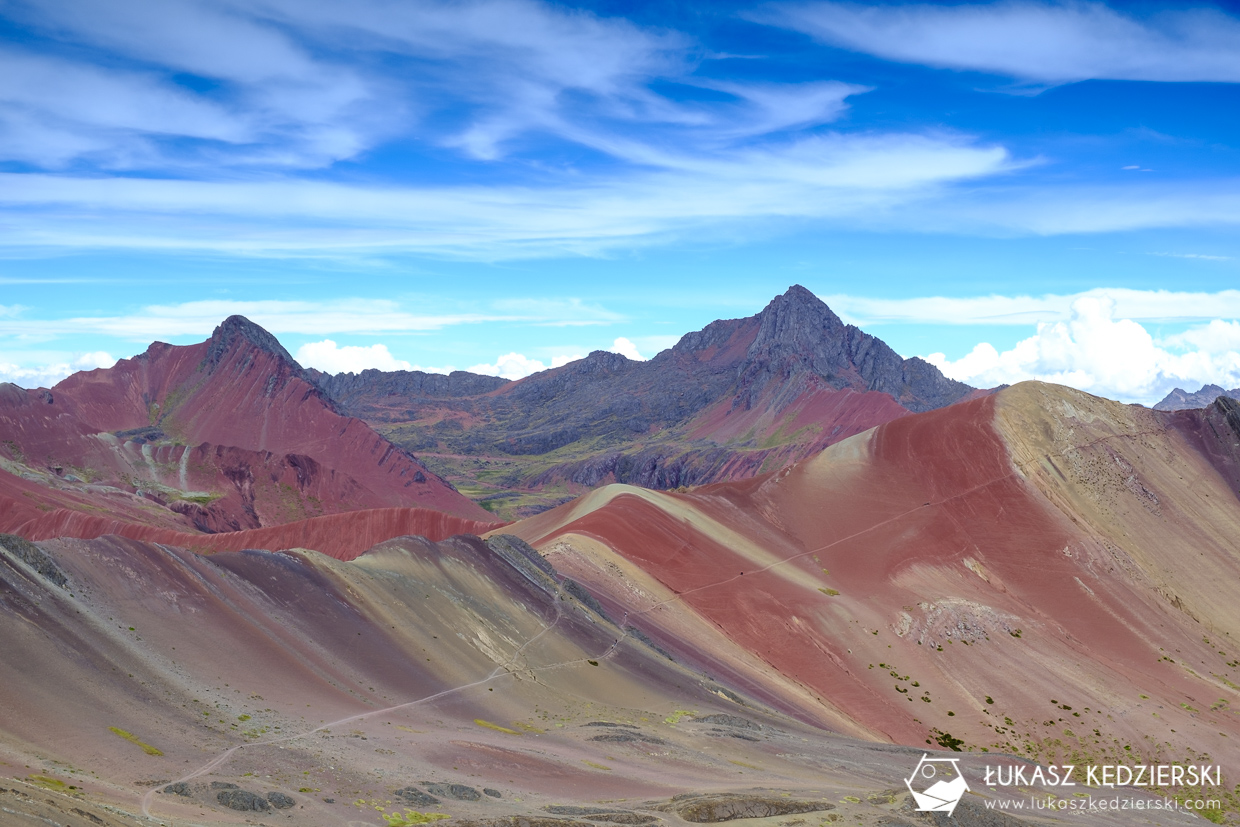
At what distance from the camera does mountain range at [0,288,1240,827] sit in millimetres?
35000

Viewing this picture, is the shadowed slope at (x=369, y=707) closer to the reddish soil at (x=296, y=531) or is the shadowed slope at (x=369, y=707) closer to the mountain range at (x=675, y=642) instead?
the mountain range at (x=675, y=642)

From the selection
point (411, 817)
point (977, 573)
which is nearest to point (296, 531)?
point (977, 573)

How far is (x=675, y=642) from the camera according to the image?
234 feet

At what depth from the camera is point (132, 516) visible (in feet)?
457

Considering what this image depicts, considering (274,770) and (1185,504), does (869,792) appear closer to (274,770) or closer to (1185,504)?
(274,770)

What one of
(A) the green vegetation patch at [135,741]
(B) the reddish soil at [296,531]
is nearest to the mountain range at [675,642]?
(A) the green vegetation patch at [135,741]

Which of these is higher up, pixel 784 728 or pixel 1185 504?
pixel 1185 504

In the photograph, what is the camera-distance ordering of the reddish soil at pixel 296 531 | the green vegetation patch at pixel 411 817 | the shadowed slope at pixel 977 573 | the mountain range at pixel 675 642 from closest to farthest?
1. the green vegetation patch at pixel 411 817
2. the mountain range at pixel 675 642
3. the shadowed slope at pixel 977 573
4. the reddish soil at pixel 296 531

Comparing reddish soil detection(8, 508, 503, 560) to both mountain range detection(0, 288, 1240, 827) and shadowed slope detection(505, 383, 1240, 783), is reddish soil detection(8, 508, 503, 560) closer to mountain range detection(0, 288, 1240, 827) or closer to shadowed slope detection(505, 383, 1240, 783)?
mountain range detection(0, 288, 1240, 827)

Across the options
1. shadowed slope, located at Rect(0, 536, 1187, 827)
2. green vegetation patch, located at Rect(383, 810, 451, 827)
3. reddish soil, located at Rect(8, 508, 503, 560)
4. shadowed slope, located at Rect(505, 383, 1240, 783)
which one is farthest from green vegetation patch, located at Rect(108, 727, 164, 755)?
reddish soil, located at Rect(8, 508, 503, 560)

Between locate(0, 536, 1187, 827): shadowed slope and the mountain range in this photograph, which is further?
the mountain range

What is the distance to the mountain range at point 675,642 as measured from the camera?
35.0 metres

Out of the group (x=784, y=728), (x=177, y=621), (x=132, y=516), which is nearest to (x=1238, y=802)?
(x=784, y=728)

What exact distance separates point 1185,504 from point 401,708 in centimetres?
9790
